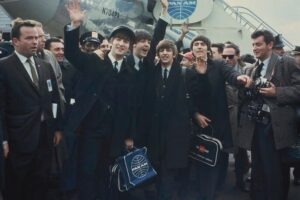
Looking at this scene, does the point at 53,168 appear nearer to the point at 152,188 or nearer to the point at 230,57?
the point at 152,188

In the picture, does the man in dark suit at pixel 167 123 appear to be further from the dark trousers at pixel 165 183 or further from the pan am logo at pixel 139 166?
the pan am logo at pixel 139 166

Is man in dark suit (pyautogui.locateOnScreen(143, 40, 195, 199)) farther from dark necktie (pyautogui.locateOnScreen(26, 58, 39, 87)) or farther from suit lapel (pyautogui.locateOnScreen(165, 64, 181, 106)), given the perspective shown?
dark necktie (pyautogui.locateOnScreen(26, 58, 39, 87))

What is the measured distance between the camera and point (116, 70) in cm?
374

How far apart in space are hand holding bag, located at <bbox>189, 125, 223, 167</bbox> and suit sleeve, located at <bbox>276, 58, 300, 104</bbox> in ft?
2.62

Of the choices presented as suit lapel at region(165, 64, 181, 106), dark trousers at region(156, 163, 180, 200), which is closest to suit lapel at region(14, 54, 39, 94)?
suit lapel at region(165, 64, 181, 106)

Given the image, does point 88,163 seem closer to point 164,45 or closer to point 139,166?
point 139,166

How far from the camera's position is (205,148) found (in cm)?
404

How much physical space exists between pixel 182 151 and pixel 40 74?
1.57 metres

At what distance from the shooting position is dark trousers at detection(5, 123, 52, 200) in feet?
10.9

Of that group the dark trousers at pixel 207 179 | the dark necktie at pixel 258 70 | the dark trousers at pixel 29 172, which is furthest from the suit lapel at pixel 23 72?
the dark necktie at pixel 258 70

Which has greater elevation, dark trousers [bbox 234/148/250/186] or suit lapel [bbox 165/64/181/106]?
suit lapel [bbox 165/64/181/106]

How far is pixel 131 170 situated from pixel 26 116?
110cm

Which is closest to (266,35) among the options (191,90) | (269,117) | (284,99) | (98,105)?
(284,99)

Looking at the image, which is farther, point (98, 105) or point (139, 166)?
point (139, 166)
